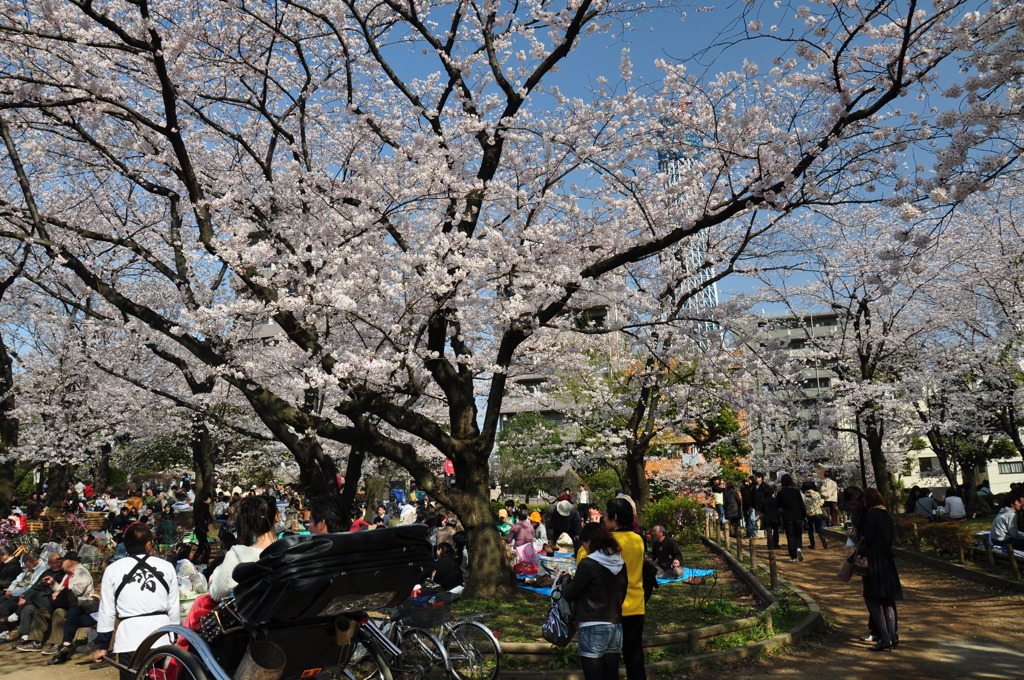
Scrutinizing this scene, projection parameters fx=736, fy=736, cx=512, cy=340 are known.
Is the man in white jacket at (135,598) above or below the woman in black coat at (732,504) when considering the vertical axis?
below

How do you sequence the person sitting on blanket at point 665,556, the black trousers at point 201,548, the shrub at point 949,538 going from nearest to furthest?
1. the person sitting on blanket at point 665,556
2. the shrub at point 949,538
3. the black trousers at point 201,548

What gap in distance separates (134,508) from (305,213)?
13.2m

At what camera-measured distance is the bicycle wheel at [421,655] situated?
5.68 metres

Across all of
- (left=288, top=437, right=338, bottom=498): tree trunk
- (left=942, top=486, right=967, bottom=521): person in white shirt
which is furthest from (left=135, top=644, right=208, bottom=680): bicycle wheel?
→ (left=942, top=486, right=967, bottom=521): person in white shirt

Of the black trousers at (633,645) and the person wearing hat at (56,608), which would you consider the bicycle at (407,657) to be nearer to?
the black trousers at (633,645)

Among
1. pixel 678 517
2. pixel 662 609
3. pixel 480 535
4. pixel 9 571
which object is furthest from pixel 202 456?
pixel 662 609

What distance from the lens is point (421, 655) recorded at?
5.88m

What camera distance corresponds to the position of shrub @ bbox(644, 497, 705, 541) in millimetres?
18719

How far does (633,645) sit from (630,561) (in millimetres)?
696

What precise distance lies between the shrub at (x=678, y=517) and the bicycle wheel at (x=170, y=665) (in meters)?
15.4

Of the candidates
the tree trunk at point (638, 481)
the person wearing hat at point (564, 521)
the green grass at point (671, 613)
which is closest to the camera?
the green grass at point (671, 613)

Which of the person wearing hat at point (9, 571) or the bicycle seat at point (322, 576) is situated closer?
the bicycle seat at point (322, 576)

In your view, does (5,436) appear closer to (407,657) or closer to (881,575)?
(407,657)

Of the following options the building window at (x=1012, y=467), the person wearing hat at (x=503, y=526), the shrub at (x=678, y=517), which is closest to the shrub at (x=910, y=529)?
the shrub at (x=678, y=517)
